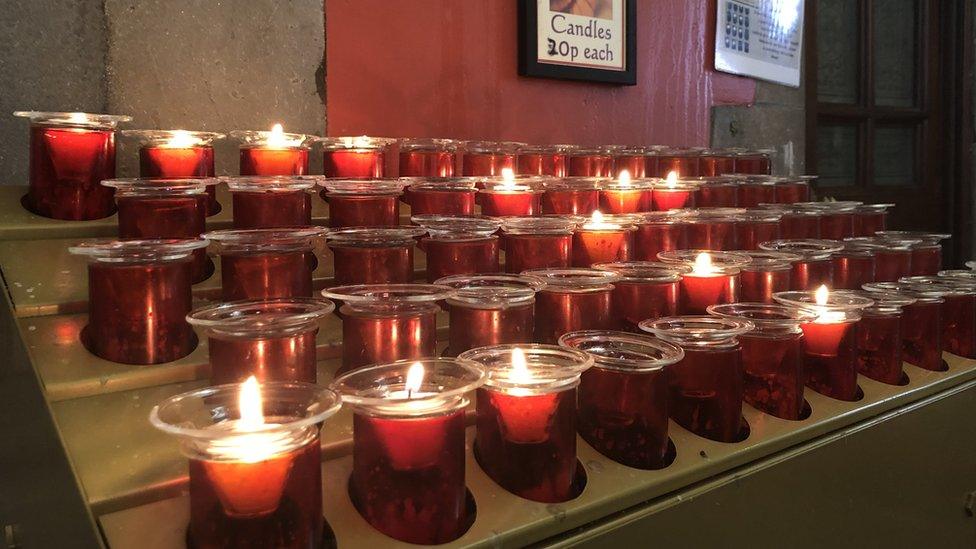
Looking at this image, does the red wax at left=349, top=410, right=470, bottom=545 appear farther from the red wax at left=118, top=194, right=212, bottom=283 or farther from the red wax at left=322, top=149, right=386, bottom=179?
the red wax at left=322, top=149, right=386, bottom=179

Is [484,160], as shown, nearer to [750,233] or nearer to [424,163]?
[424,163]

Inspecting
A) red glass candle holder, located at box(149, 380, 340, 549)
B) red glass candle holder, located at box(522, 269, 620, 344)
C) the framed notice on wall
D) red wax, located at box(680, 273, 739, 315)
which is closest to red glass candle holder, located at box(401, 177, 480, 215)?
red glass candle holder, located at box(522, 269, 620, 344)

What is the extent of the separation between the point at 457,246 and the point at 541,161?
703 mm

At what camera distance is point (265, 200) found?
3.93 feet

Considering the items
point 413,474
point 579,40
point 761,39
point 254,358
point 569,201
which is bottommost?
point 413,474

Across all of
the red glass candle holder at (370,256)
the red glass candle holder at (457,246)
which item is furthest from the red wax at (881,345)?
the red glass candle holder at (370,256)

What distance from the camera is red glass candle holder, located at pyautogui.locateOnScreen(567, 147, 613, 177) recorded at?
1940 mm

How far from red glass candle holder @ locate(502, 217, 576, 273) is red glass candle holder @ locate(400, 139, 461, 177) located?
1.38ft

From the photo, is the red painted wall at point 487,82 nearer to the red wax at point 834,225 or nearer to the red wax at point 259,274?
the red wax at point 834,225

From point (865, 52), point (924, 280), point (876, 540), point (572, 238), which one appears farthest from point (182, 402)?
point (865, 52)

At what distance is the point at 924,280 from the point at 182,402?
1617mm

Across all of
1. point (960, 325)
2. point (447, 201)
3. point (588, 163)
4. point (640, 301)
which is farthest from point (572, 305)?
point (960, 325)

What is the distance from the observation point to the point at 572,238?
141cm

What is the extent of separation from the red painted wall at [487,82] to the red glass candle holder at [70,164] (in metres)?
0.77
